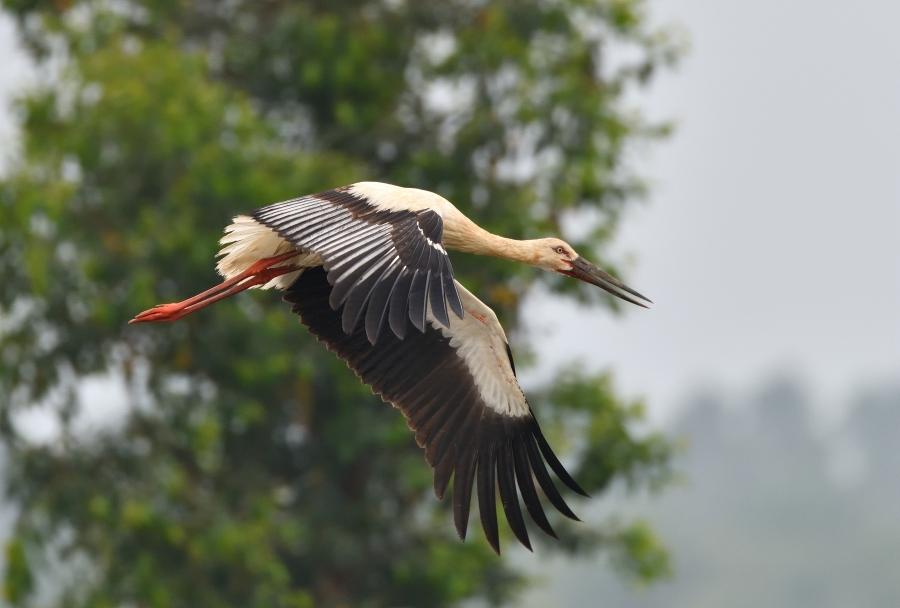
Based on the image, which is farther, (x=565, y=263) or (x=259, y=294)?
(x=259, y=294)

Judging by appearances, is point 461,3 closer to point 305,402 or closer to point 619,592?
point 305,402

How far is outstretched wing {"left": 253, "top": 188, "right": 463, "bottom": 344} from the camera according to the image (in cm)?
935

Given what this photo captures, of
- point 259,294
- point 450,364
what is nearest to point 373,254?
point 450,364

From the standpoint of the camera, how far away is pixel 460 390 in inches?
447

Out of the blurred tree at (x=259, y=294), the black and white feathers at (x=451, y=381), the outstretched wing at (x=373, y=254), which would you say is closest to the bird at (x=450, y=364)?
the black and white feathers at (x=451, y=381)

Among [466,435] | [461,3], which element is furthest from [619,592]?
[466,435]

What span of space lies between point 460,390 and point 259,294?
9220 mm

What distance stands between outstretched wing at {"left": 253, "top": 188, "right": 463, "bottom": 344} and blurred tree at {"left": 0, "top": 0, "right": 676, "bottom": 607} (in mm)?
8738

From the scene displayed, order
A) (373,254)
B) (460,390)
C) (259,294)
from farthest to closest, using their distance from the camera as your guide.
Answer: (259,294)
(460,390)
(373,254)

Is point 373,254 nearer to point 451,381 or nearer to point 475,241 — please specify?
point 475,241

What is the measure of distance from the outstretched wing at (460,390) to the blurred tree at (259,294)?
299 inches

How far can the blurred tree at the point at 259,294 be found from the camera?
63.4 ft

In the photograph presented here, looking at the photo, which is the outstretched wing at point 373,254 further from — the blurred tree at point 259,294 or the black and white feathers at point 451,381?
the blurred tree at point 259,294

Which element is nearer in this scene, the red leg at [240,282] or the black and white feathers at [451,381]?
the black and white feathers at [451,381]
